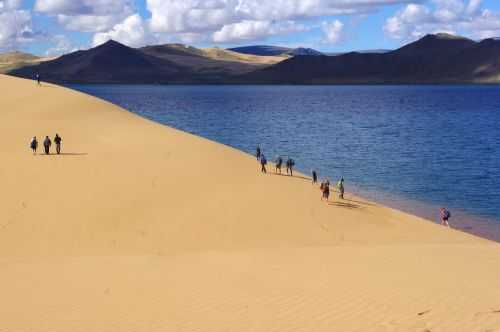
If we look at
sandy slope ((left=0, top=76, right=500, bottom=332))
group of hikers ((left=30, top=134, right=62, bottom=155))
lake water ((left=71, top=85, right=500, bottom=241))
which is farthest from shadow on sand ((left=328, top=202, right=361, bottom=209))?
group of hikers ((left=30, top=134, right=62, bottom=155))

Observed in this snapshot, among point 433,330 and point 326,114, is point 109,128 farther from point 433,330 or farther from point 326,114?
point 326,114

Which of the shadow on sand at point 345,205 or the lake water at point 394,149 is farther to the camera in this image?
the lake water at point 394,149

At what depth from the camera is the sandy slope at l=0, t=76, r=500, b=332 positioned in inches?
511

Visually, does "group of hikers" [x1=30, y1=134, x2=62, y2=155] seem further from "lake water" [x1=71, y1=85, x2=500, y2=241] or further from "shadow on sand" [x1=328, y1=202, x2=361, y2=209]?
"lake water" [x1=71, y1=85, x2=500, y2=241]

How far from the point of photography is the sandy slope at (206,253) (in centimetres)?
1297

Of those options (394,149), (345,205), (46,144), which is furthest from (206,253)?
(394,149)

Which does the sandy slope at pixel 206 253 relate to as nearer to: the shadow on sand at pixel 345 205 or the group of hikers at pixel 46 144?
the shadow on sand at pixel 345 205

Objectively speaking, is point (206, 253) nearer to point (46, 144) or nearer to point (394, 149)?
point (46, 144)

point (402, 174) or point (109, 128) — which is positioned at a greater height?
point (109, 128)

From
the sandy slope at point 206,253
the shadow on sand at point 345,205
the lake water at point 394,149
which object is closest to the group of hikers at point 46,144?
the sandy slope at point 206,253

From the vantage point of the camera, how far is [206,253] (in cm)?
1914

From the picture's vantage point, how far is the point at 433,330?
38.6ft

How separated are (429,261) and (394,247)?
246cm

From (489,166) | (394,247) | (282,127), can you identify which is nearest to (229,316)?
(394,247)
